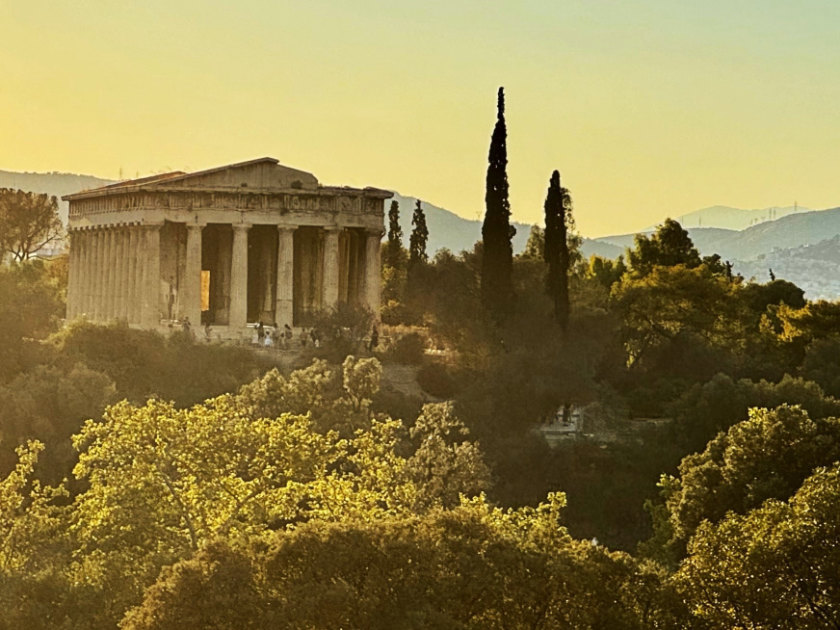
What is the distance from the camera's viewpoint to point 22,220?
9262 cm

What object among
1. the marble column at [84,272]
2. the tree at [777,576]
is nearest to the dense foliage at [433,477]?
the tree at [777,576]

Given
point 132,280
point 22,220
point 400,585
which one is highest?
point 22,220

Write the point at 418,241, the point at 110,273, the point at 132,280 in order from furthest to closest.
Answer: the point at 418,241, the point at 110,273, the point at 132,280

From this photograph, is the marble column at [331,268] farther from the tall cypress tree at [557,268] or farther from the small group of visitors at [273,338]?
the tall cypress tree at [557,268]

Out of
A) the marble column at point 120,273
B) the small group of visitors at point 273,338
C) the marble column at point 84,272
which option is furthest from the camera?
the marble column at point 84,272

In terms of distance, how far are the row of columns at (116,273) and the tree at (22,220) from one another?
21.0m

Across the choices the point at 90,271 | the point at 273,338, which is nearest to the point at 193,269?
the point at 273,338

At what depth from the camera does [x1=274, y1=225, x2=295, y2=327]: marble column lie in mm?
59344

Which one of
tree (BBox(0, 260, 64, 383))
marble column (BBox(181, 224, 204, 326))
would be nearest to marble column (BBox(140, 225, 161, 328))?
marble column (BBox(181, 224, 204, 326))

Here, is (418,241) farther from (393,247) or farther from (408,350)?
(408,350)

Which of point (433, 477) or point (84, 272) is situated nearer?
point (433, 477)

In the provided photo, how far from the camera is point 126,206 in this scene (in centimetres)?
6284

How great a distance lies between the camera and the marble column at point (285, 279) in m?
59.3

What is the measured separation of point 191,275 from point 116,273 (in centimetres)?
608
